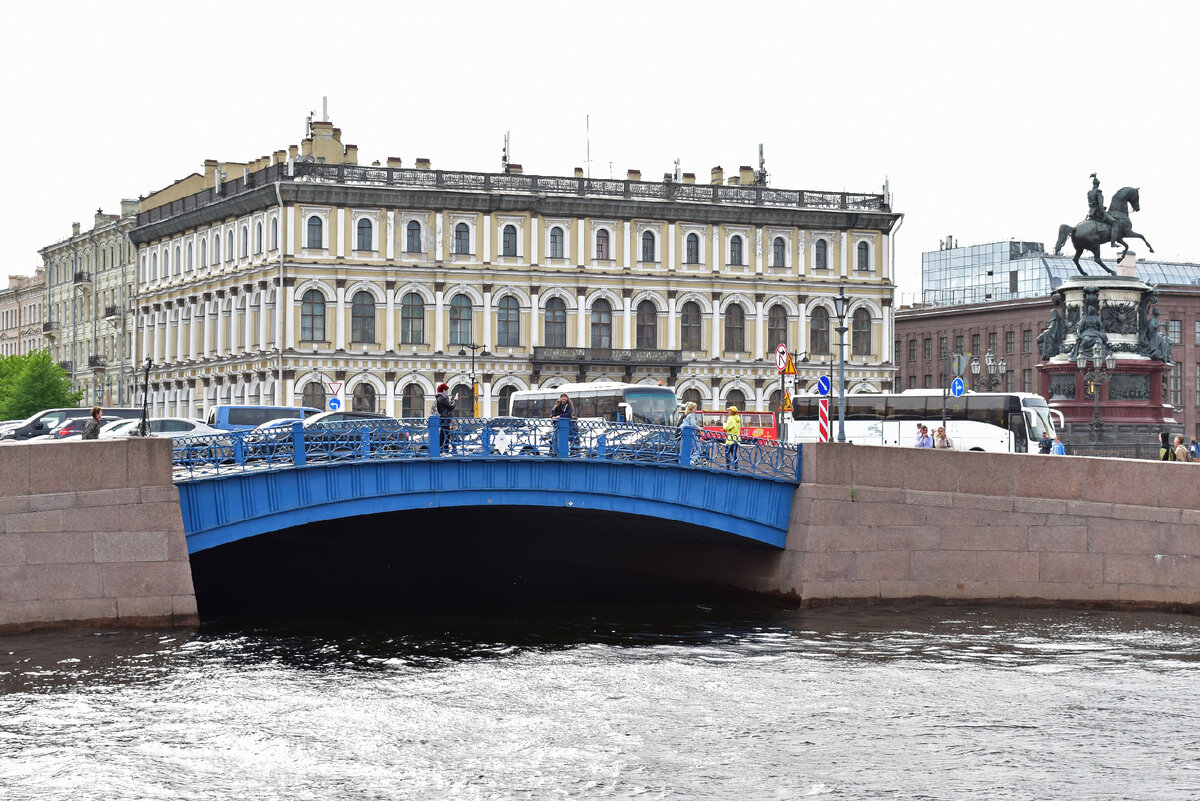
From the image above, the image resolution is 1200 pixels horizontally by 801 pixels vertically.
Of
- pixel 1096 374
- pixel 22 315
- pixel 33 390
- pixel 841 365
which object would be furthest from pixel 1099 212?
pixel 22 315

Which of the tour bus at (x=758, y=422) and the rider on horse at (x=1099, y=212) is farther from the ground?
the rider on horse at (x=1099, y=212)

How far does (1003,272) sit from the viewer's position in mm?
124500

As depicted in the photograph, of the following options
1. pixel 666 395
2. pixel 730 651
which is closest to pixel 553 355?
pixel 666 395

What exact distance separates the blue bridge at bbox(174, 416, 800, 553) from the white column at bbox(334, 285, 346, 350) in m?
46.6

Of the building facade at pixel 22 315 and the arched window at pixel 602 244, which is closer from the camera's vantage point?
the arched window at pixel 602 244

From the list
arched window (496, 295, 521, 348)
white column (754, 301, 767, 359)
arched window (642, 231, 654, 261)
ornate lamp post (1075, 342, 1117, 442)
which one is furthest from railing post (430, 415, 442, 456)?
white column (754, 301, 767, 359)

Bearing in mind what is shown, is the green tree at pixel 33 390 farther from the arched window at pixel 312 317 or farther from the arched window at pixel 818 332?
the arched window at pixel 818 332

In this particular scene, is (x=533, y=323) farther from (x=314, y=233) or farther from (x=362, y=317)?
(x=314, y=233)

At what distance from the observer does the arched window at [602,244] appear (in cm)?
8219

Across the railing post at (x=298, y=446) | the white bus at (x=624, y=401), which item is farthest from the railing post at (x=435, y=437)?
the white bus at (x=624, y=401)

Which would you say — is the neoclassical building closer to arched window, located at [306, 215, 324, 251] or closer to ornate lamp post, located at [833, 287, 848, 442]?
arched window, located at [306, 215, 324, 251]

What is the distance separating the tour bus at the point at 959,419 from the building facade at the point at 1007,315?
44013 mm

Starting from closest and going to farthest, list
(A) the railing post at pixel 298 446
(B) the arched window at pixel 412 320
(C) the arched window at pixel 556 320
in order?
(A) the railing post at pixel 298 446, (B) the arched window at pixel 412 320, (C) the arched window at pixel 556 320

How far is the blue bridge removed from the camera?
1152 inches
